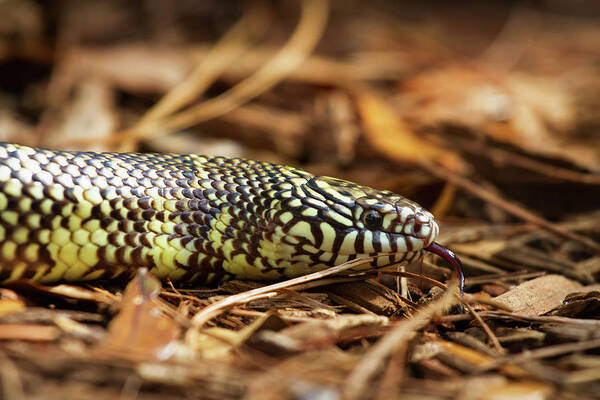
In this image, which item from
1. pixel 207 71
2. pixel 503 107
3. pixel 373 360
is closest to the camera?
pixel 373 360

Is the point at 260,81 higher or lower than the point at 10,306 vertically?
higher

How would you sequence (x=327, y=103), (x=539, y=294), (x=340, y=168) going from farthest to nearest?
(x=327, y=103), (x=340, y=168), (x=539, y=294)

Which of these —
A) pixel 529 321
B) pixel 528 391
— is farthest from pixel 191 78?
pixel 528 391

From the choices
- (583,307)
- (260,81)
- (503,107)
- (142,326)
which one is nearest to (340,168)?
(260,81)

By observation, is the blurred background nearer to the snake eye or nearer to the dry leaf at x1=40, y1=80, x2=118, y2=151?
the dry leaf at x1=40, y1=80, x2=118, y2=151

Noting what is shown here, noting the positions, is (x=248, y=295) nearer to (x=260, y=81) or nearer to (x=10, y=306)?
(x=10, y=306)

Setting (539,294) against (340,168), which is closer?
(539,294)

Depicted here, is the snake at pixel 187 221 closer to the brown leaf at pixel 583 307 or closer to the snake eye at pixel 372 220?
the snake eye at pixel 372 220

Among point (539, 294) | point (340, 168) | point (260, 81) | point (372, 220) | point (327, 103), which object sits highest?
point (260, 81)
